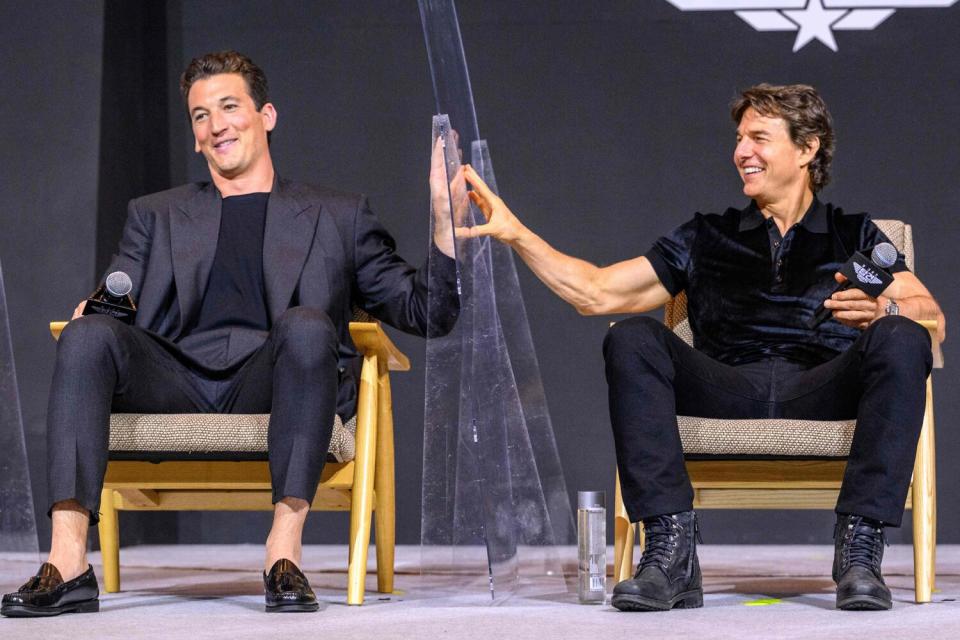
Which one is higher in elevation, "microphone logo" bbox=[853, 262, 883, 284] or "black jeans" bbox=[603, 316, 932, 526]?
"microphone logo" bbox=[853, 262, 883, 284]

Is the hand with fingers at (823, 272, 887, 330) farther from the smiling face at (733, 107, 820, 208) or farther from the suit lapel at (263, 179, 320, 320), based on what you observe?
the suit lapel at (263, 179, 320, 320)

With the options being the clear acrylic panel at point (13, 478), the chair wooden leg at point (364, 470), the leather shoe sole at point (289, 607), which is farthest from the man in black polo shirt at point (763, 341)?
the clear acrylic panel at point (13, 478)

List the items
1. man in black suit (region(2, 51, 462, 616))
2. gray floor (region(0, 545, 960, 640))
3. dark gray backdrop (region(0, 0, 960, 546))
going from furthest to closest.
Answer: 1. dark gray backdrop (region(0, 0, 960, 546))
2. man in black suit (region(2, 51, 462, 616))
3. gray floor (region(0, 545, 960, 640))

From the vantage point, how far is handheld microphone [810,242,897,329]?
8.34 ft

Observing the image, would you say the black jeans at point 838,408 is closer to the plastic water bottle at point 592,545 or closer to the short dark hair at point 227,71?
the plastic water bottle at point 592,545

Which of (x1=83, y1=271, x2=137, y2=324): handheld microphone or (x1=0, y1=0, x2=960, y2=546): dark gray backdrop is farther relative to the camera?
(x1=0, y1=0, x2=960, y2=546): dark gray backdrop

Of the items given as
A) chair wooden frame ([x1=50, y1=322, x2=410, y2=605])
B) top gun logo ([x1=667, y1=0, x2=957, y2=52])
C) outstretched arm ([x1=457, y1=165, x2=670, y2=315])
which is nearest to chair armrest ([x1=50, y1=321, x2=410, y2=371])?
chair wooden frame ([x1=50, y1=322, x2=410, y2=605])

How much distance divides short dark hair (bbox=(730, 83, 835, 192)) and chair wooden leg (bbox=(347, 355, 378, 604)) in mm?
1048

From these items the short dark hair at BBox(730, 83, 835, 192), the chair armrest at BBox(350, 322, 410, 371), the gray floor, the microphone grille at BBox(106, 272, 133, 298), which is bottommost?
the gray floor

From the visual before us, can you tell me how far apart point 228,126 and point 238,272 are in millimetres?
347

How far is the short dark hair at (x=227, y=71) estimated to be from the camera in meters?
2.95

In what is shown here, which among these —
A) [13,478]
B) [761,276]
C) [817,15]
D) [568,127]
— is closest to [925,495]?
[761,276]

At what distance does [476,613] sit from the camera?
2221 mm

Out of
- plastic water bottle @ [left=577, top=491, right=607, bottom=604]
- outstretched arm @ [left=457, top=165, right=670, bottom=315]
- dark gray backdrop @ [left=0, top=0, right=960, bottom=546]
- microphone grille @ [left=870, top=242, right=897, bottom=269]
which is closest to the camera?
plastic water bottle @ [left=577, top=491, right=607, bottom=604]
